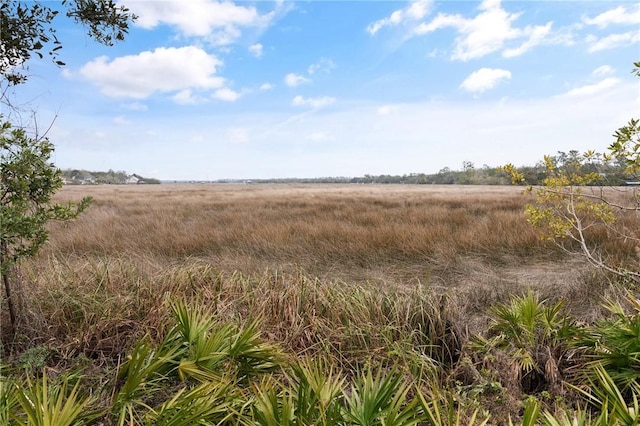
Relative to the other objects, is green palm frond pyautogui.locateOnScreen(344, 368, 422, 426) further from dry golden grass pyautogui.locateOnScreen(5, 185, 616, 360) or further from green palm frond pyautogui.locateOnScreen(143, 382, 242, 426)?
dry golden grass pyautogui.locateOnScreen(5, 185, 616, 360)

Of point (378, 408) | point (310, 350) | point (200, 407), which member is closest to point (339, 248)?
point (310, 350)

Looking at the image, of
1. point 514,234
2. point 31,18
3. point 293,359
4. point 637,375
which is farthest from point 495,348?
point 514,234

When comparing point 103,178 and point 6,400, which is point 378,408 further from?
point 103,178

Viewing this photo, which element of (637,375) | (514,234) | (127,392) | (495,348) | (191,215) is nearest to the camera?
(127,392)

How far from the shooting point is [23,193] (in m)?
3.82

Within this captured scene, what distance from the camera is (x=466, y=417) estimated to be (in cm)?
315

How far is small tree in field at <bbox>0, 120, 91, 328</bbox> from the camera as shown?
3.56 metres

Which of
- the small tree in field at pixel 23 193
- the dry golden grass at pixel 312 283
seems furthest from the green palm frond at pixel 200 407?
the small tree in field at pixel 23 193

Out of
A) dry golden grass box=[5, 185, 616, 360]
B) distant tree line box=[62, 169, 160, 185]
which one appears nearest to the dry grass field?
dry golden grass box=[5, 185, 616, 360]

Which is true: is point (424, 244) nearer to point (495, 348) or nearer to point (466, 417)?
point (495, 348)

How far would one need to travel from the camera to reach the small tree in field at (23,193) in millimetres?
3564

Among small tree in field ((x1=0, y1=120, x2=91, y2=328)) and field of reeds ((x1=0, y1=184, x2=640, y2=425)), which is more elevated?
small tree in field ((x1=0, y1=120, x2=91, y2=328))

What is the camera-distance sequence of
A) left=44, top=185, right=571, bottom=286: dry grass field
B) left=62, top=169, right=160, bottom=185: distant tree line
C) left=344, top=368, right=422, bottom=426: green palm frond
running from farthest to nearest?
left=62, top=169, right=160, bottom=185: distant tree line
left=44, top=185, right=571, bottom=286: dry grass field
left=344, top=368, right=422, bottom=426: green palm frond

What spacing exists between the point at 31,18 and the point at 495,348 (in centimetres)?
641
